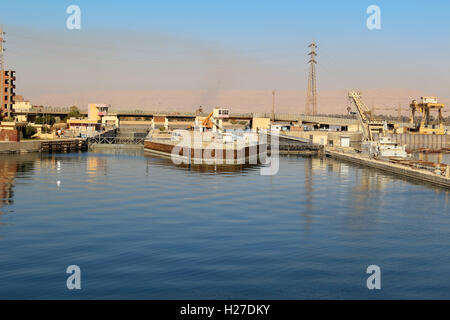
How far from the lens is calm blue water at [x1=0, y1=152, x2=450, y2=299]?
84.3 feet

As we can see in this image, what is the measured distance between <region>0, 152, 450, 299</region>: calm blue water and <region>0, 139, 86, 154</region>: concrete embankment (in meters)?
50.7

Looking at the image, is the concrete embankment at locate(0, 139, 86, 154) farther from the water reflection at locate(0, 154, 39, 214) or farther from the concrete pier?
the concrete pier

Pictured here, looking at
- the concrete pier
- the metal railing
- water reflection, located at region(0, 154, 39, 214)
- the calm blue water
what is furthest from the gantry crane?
water reflection, located at region(0, 154, 39, 214)

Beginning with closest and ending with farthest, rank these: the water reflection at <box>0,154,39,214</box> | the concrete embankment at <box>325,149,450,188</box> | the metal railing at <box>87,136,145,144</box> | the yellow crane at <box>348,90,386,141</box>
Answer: the water reflection at <box>0,154,39,214</box> → the concrete embankment at <box>325,149,450,188</box> → the yellow crane at <box>348,90,386,141</box> → the metal railing at <box>87,136,145,144</box>

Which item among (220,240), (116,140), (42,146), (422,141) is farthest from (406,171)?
(116,140)

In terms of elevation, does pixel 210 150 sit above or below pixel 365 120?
below

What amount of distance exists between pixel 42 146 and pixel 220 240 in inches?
3982

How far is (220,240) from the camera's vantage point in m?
34.8

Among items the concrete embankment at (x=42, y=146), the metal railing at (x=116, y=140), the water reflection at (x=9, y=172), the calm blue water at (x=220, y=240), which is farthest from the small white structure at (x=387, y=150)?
the concrete embankment at (x=42, y=146)

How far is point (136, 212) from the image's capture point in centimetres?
4491

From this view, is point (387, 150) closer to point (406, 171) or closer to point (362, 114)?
point (406, 171)

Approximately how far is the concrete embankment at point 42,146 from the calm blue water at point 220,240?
166 feet
